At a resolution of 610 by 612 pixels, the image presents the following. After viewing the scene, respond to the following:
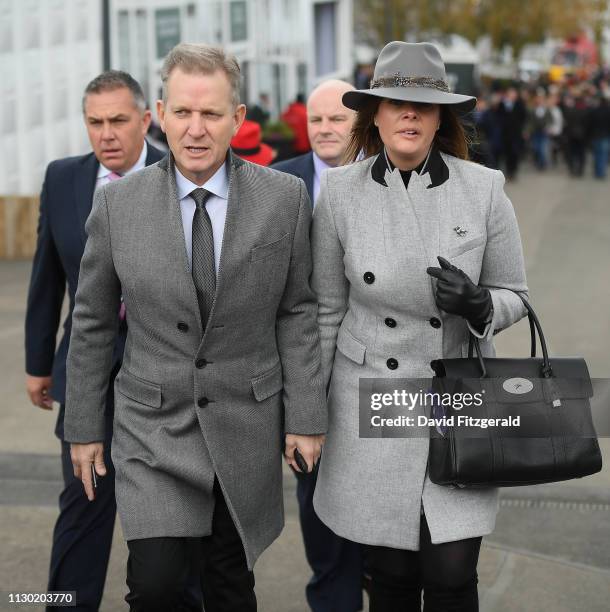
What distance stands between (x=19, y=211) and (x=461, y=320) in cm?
1011

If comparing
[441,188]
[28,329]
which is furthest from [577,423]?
[28,329]

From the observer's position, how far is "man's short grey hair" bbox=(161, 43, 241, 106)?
3209mm

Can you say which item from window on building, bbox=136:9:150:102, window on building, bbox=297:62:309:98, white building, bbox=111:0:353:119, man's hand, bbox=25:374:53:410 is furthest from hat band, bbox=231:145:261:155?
window on building, bbox=297:62:309:98

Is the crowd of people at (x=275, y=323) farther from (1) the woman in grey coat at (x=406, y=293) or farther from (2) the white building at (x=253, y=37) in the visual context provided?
(2) the white building at (x=253, y=37)

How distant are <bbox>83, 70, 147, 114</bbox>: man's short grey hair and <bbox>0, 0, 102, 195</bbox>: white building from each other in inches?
399

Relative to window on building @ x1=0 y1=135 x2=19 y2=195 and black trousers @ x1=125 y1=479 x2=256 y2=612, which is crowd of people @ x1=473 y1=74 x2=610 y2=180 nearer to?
window on building @ x1=0 y1=135 x2=19 y2=195

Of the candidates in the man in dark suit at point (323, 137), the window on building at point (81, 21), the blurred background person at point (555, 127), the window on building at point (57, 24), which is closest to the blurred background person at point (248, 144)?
the man in dark suit at point (323, 137)

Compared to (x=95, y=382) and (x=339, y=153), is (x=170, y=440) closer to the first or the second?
(x=95, y=382)

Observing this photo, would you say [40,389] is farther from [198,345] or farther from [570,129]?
[570,129]

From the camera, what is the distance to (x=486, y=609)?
4.41m

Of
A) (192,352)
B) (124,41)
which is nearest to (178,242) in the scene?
(192,352)

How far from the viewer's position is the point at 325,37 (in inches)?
1320

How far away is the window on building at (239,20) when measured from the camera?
922 inches

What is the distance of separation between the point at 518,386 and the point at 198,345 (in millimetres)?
882
